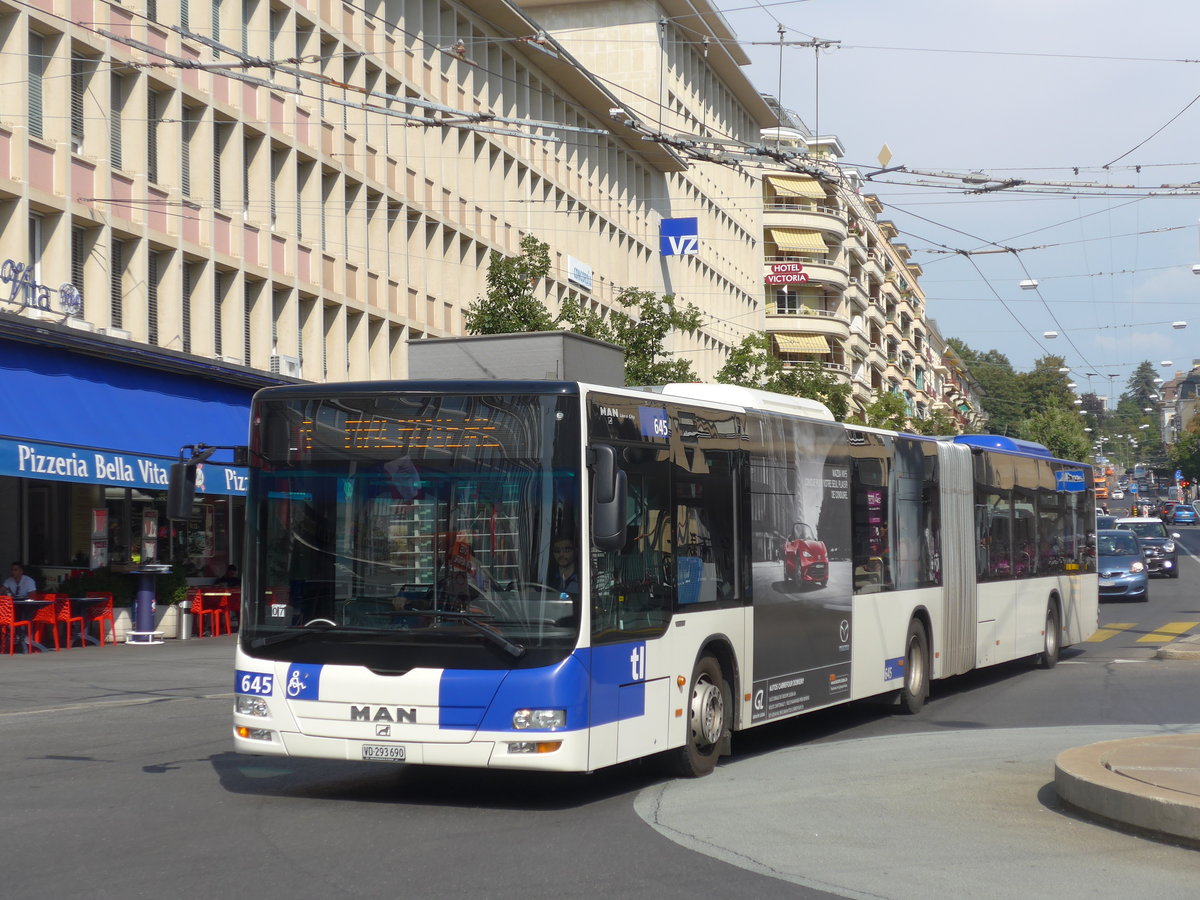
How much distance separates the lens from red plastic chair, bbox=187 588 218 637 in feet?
91.8

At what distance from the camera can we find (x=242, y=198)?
105 feet

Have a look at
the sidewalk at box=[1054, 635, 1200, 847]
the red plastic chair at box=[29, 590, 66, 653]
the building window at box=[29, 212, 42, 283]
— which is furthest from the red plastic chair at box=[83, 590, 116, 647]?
the sidewalk at box=[1054, 635, 1200, 847]

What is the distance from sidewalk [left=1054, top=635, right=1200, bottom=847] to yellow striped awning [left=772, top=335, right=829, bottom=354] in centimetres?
7346

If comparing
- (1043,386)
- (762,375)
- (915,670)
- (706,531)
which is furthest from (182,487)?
(1043,386)

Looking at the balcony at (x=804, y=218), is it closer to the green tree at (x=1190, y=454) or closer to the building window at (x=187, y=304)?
the building window at (x=187, y=304)

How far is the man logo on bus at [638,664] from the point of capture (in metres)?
9.95

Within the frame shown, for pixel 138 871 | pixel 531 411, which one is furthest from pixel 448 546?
pixel 138 871

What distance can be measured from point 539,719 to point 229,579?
22782 millimetres

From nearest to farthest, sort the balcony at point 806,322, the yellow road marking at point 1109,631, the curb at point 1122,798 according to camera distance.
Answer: the curb at point 1122,798
the yellow road marking at point 1109,631
the balcony at point 806,322

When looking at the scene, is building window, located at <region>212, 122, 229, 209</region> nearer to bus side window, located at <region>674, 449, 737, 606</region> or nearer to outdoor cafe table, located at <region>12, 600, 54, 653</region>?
outdoor cafe table, located at <region>12, 600, 54, 653</region>

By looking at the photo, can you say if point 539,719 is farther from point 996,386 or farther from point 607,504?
point 996,386

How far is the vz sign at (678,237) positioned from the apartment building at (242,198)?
6975 millimetres

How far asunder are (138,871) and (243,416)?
23.9m

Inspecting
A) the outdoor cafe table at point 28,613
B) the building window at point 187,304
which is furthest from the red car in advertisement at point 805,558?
the building window at point 187,304
